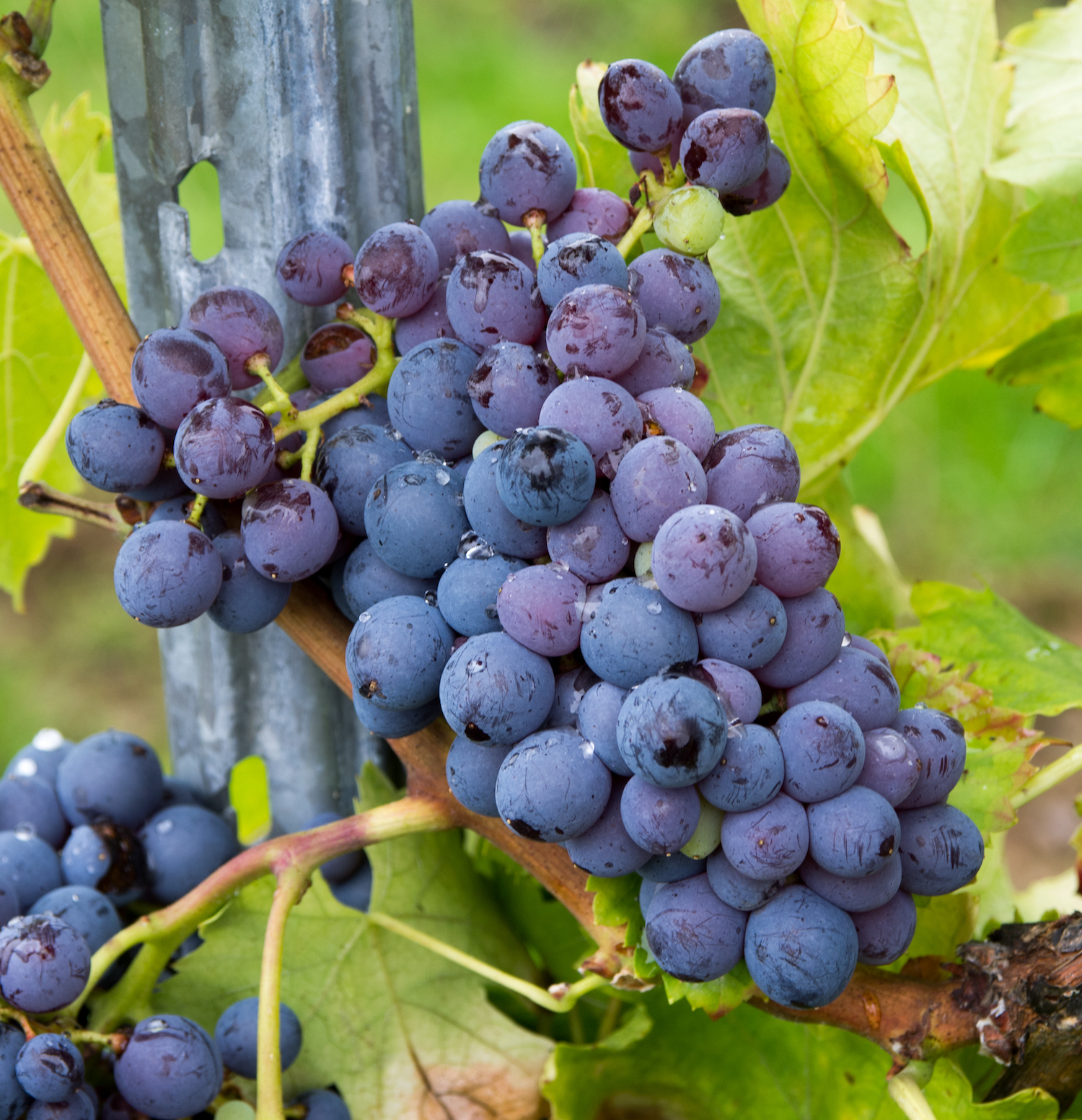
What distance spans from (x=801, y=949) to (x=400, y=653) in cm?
22

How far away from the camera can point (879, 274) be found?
75 cm

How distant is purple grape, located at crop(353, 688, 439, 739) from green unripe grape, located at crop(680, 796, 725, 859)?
138 millimetres

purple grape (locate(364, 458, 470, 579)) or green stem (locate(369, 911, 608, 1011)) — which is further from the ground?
purple grape (locate(364, 458, 470, 579))

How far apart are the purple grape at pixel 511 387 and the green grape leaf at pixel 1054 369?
1.58 feet

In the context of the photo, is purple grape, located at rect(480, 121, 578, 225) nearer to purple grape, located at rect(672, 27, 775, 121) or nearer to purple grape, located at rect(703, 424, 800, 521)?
purple grape, located at rect(672, 27, 775, 121)

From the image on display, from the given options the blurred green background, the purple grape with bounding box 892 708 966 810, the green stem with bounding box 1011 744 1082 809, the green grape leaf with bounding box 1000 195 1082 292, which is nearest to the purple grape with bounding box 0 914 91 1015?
the purple grape with bounding box 892 708 966 810

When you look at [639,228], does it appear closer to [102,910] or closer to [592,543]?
[592,543]

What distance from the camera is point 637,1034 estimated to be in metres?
0.69

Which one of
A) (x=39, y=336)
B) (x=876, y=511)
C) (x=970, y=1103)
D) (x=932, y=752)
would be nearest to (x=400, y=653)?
(x=932, y=752)

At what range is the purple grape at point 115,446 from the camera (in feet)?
1.79

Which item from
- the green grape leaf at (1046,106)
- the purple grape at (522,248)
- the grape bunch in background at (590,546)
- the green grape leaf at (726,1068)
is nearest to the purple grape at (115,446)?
the grape bunch in background at (590,546)

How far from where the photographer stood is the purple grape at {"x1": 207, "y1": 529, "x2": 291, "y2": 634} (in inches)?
22.4

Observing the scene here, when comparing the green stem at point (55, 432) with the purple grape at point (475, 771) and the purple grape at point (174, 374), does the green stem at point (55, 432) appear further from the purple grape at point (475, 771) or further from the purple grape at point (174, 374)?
the purple grape at point (475, 771)

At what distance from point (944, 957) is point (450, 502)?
0.42 m
